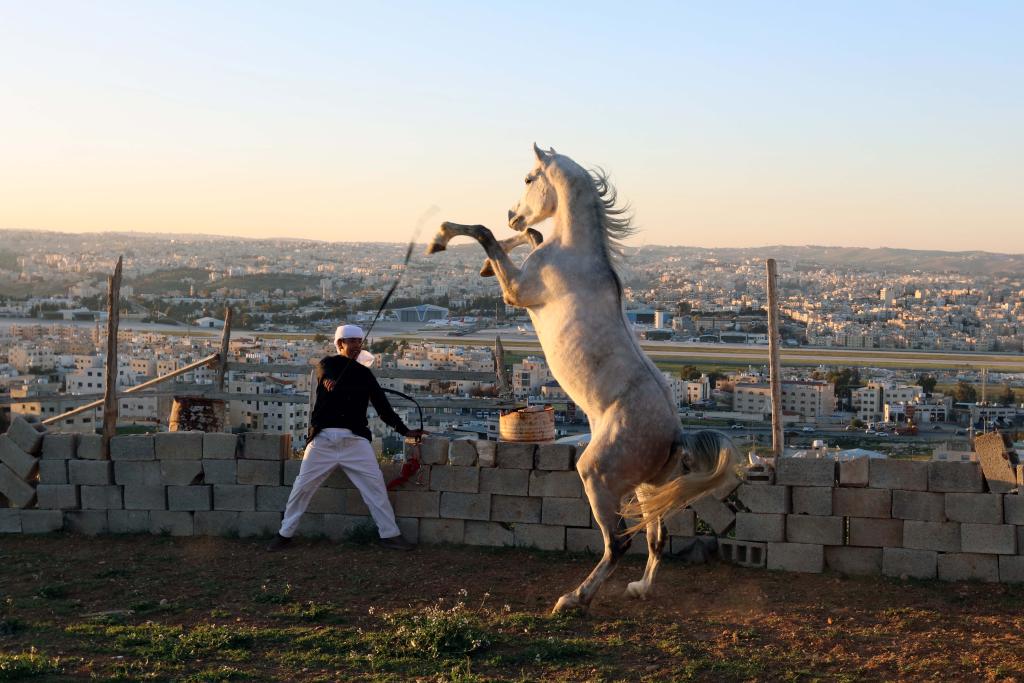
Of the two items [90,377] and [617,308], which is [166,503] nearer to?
[617,308]

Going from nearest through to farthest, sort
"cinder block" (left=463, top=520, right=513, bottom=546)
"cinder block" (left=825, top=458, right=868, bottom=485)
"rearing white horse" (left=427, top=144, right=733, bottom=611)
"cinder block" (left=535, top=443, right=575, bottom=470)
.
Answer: "rearing white horse" (left=427, top=144, right=733, bottom=611) < "cinder block" (left=825, top=458, right=868, bottom=485) < "cinder block" (left=535, top=443, right=575, bottom=470) < "cinder block" (left=463, top=520, right=513, bottom=546)

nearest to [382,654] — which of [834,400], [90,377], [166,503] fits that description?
[166,503]

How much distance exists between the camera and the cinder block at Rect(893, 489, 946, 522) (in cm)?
775

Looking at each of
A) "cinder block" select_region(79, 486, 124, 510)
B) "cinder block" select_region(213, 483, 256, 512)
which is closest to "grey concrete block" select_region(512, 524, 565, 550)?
"cinder block" select_region(213, 483, 256, 512)

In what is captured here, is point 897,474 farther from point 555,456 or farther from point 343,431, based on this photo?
point 343,431

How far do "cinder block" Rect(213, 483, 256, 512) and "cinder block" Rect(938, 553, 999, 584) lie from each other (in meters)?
5.57

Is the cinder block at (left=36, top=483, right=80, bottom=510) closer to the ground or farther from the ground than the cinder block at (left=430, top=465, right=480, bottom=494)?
closer to the ground

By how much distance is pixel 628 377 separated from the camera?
6754 mm

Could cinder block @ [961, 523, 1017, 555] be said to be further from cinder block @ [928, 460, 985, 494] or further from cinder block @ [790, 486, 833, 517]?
cinder block @ [790, 486, 833, 517]

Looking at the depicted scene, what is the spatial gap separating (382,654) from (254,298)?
939 inches

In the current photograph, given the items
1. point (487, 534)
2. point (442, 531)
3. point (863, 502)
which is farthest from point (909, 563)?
point (442, 531)

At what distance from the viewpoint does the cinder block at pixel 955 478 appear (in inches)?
302

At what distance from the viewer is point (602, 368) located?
6793 mm

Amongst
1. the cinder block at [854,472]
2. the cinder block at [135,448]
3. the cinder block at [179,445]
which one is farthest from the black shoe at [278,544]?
the cinder block at [854,472]
